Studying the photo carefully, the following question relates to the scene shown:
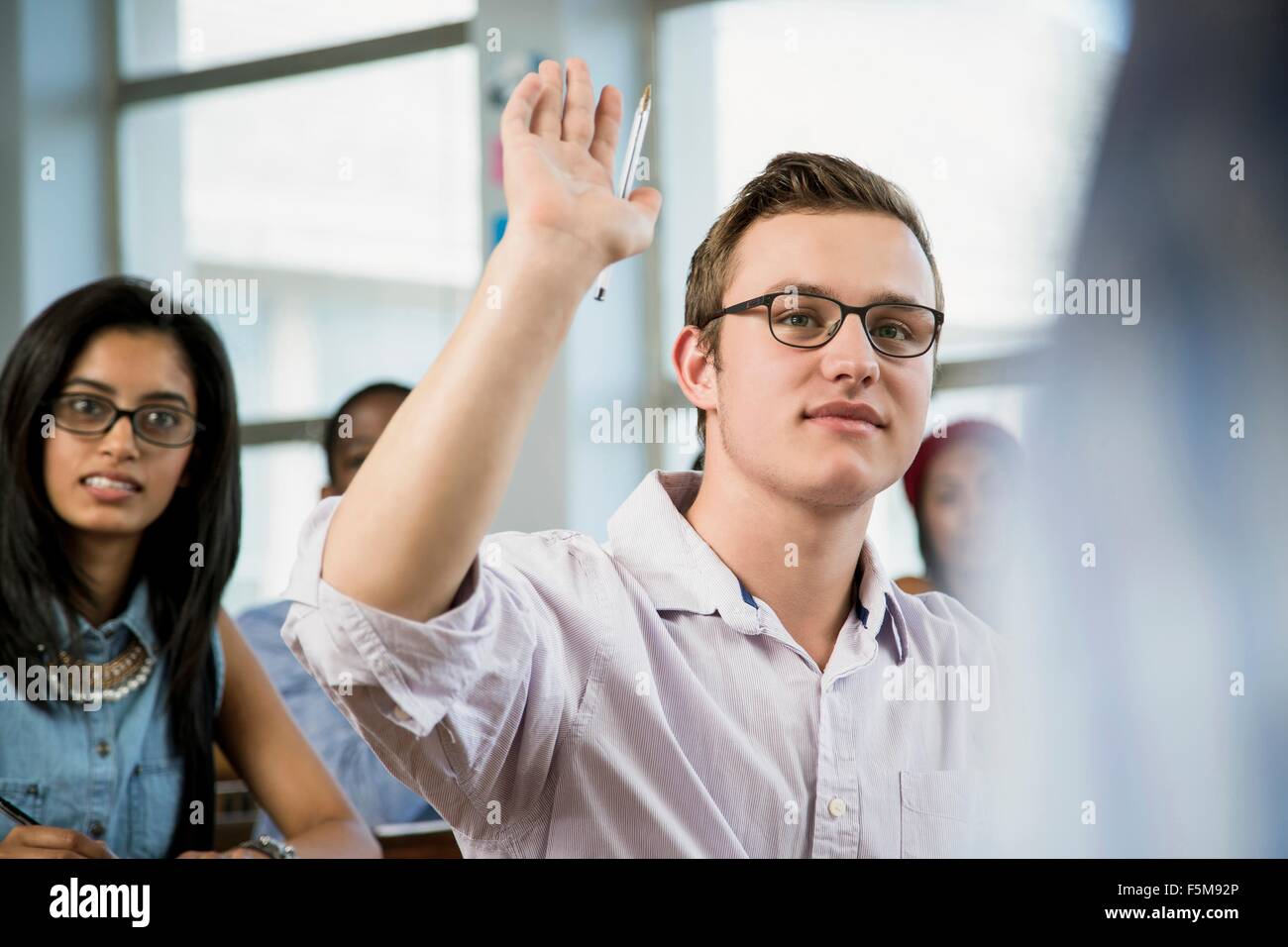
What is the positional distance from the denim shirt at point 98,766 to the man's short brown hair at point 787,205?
57 cm

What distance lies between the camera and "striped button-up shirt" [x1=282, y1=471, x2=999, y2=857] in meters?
0.63

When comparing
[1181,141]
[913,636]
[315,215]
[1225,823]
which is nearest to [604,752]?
[913,636]

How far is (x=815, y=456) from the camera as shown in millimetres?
794

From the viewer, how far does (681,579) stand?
2.67 ft

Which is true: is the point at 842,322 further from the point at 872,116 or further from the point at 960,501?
the point at 872,116

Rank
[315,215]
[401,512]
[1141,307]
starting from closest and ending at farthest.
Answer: [401,512] < [1141,307] < [315,215]

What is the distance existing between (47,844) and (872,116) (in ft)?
4.58

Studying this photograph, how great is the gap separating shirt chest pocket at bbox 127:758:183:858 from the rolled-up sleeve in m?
0.46

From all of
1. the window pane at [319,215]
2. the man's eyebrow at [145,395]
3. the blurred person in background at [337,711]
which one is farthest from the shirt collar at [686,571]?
the window pane at [319,215]

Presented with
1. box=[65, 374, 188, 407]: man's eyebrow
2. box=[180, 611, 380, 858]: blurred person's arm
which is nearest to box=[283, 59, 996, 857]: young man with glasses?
box=[180, 611, 380, 858]: blurred person's arm

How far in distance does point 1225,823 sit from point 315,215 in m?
2.54

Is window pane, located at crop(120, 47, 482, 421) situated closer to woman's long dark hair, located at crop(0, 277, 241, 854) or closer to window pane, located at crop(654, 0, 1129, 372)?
window pane, located at crop(654, 0, 1129, 372)

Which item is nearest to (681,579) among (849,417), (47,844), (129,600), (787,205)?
(849,417)

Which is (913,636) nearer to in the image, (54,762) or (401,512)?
(401,512)
